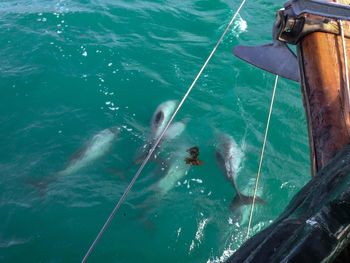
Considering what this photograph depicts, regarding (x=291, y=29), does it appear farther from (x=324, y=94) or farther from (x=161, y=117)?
(x=161, y=117)

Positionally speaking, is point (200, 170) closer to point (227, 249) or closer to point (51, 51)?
point (227, 249)

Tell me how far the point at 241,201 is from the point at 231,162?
107 cm

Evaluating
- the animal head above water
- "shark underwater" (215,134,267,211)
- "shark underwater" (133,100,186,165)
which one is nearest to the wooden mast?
"shark underwater" (215,134,267,211)

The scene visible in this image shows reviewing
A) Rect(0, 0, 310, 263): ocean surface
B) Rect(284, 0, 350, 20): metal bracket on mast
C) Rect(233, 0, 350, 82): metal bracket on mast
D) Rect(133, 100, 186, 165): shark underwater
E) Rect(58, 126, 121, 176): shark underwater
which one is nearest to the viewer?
Rect(284, 0, 350, 20): metal bracket on mast

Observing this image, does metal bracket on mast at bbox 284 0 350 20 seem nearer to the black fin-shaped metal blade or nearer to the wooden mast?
the wooden mast

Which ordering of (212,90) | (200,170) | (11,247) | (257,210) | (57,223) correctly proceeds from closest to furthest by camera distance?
(11,247) → (57,223) → (257,210) → (200,170) → (212,90)

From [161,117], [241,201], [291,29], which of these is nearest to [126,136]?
[161,117]

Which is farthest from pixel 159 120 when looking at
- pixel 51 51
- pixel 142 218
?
pixel 51 51

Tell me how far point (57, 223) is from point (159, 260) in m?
2.06

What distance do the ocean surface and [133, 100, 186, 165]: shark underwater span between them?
0.53ft

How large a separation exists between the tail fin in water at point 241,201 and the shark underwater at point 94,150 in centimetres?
317

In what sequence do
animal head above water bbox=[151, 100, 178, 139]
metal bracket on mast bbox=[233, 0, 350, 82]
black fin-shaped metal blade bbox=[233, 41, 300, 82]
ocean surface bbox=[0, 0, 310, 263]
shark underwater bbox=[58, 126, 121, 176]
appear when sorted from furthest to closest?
animal head above water bbox=[151, 100, 178, 139], shark underwater bbox=[58, 126, 121, 176], ocean surface bbox=[0, 0, 310, 263], black fin-shaped metal blade bbox=[233, 41, 300, 82], metal bracket on mast bbox=[233, 0, 350, 82]

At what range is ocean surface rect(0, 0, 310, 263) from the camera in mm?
5246

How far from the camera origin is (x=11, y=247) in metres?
4.85
